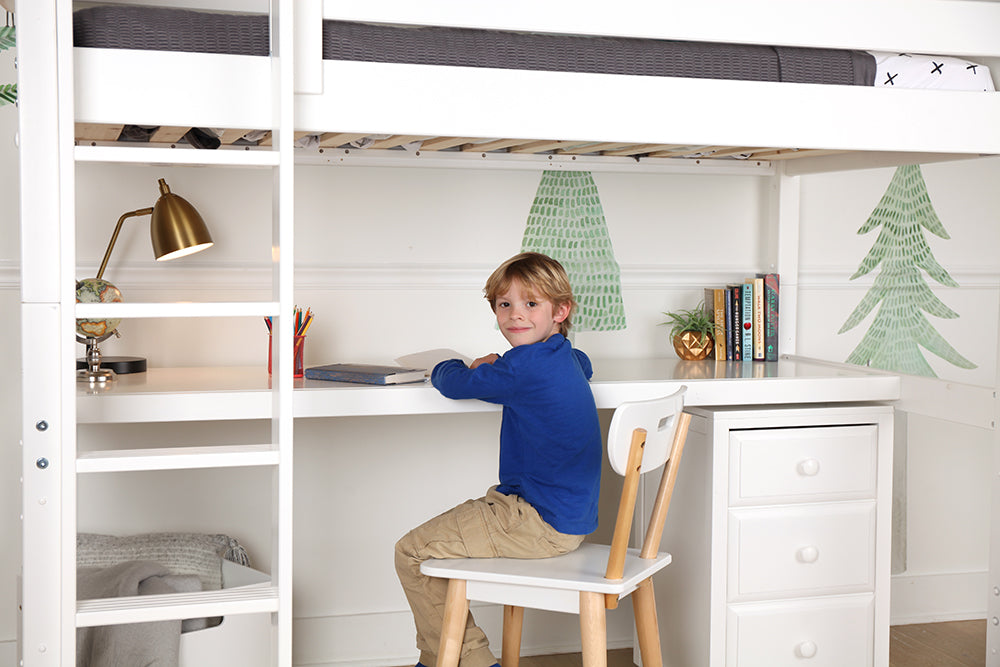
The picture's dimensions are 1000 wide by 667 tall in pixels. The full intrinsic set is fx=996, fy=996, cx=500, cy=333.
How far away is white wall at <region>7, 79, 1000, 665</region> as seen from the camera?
2.54 m

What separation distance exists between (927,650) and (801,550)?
0.84 meters

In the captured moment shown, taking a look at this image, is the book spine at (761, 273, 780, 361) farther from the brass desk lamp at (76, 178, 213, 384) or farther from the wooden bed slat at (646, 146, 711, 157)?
the brass desk lamp at (76, 178, 213, 384)

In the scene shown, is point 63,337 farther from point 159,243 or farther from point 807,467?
point 807,467

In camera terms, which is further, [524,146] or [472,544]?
[524,146]

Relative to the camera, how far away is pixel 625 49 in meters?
1.87

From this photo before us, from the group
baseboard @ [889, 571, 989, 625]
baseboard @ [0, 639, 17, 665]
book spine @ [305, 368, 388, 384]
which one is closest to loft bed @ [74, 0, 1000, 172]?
book spine @ [305, 368, 388, 384]

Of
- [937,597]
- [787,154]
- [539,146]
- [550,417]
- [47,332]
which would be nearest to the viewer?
[47,332]

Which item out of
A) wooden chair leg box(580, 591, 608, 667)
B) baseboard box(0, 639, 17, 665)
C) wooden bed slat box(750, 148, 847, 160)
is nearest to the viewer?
wooden chair leg box(580, 591, 608, 667)

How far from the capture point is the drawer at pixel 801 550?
2.29m

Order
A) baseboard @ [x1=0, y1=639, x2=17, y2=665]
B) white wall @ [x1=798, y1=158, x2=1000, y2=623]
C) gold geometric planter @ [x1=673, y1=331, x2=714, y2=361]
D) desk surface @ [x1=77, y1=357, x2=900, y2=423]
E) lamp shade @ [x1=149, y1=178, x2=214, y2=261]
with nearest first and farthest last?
1. desk surface @ [x1=77, y1=357, x2=900, y2=423]
2. lamp shade @ [x1=149, y1=178, x2=214, y2=261]
3. baseboard @ [x1=0, y1=639, x2=17, y2=665]
4. gold geometric planter @ [x1=673, y1=331, x2=714, y2=361]
5. white wall @ [x1=798, y1=158, x2=1000, y2=623]

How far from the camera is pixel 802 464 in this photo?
7.57 ft

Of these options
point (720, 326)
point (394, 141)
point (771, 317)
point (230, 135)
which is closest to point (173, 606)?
point (230, 135)

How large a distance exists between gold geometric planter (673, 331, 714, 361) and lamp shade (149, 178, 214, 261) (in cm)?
132

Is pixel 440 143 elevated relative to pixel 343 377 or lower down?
elevated
